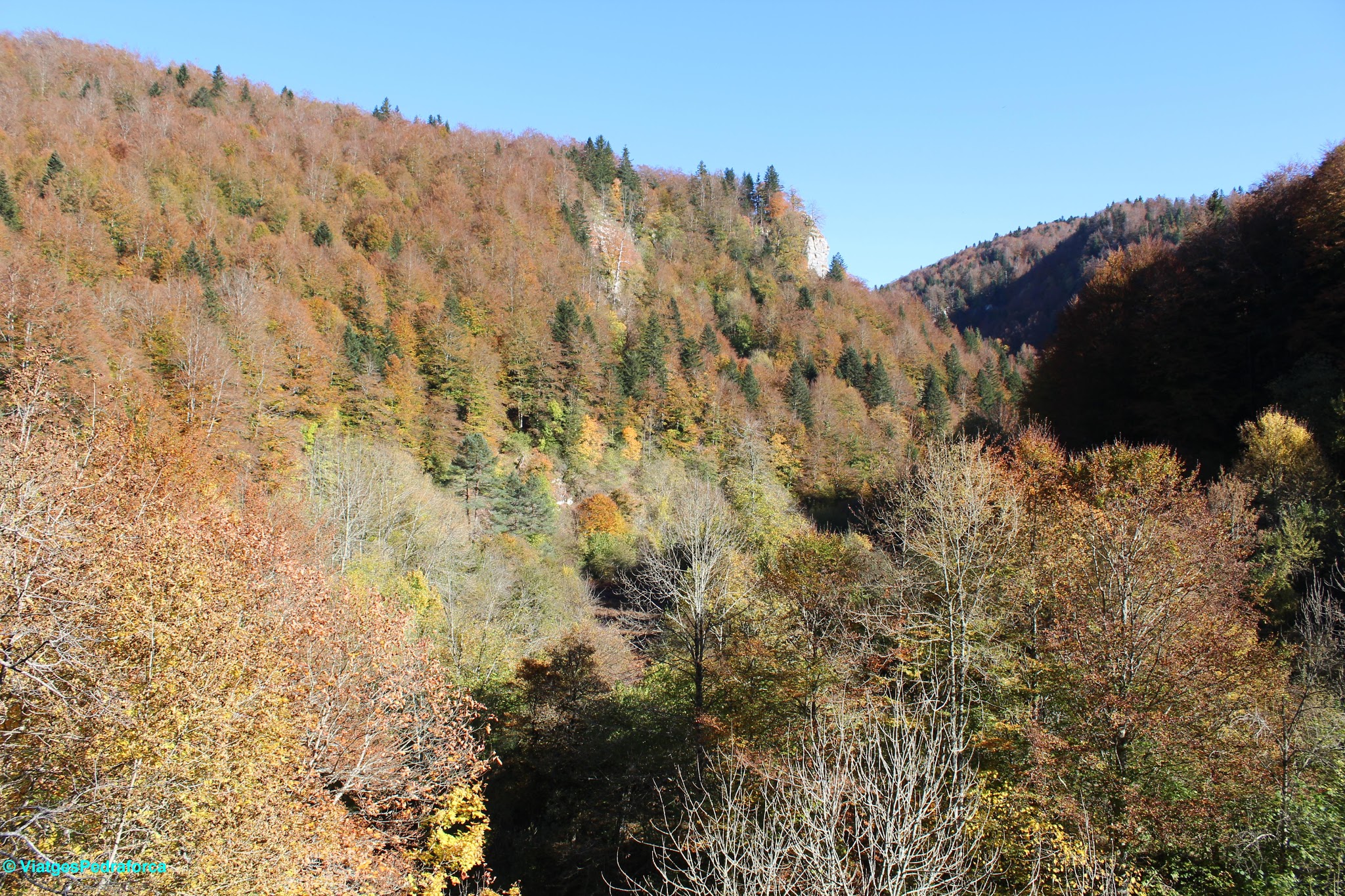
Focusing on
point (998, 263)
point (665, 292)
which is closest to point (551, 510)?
point (665, 292)

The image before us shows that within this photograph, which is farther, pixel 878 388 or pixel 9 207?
pixel 878 388

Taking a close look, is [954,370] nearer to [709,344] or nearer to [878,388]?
[878,388]

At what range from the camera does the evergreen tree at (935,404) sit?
54.3 meters

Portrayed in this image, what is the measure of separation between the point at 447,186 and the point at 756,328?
36.8m

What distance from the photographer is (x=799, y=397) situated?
5244 cm

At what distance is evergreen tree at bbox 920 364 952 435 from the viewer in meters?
54.3

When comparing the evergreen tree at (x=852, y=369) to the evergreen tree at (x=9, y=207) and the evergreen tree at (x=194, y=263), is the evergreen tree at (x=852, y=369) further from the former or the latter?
the evergreen tree at (x=9, y=207)

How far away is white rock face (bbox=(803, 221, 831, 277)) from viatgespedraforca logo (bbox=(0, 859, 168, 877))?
82.0 m

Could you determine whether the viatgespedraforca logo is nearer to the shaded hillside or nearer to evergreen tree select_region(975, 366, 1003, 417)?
the shaded hillside

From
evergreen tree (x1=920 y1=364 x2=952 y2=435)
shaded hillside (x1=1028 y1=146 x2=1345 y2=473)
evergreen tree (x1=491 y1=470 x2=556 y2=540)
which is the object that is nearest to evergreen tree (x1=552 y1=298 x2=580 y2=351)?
evergreen tree (x1=491 y1=470 x2=556 y2=540)

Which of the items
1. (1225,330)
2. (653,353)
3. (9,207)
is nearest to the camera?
(1225,330)

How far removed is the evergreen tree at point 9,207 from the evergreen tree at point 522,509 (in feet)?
102

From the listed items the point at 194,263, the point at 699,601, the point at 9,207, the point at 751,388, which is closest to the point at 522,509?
the point at 699,601

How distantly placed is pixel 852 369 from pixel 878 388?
364cm
